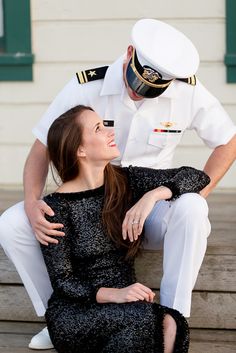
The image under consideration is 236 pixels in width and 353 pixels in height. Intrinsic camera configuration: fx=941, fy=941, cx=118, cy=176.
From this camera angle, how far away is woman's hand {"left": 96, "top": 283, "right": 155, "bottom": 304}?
120 inches

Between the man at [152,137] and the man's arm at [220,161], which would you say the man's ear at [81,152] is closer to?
the man at [152,137]

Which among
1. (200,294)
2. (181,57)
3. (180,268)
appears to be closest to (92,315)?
(180,268)

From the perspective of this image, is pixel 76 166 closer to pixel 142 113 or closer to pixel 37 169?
pixel 37 169

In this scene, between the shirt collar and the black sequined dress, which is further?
the shirt collar

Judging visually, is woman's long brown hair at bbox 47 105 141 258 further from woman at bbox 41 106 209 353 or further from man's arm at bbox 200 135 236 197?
man's arm at bbox 200 135 236 197

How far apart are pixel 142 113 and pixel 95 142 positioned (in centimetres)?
31

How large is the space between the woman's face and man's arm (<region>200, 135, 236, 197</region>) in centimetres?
45

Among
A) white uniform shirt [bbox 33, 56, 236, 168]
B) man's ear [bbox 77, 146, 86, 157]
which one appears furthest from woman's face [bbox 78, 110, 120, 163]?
white uniform shirt [bbox 33, 56, 236, 168]

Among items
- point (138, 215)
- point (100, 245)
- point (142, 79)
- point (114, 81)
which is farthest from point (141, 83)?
point (100, 245)

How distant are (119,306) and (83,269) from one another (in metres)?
0.22

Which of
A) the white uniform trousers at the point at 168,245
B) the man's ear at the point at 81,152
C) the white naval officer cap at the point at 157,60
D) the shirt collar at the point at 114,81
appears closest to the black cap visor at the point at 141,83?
the white naval officer cap at the point at 157,60

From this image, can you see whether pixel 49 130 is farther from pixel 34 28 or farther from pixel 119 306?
pixel 34 28

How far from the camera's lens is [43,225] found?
3156mm

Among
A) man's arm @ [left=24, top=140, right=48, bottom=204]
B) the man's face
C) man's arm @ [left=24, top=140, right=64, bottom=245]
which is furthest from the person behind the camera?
man's arm @ [left=24, top=140, right=48, bottom=204]
